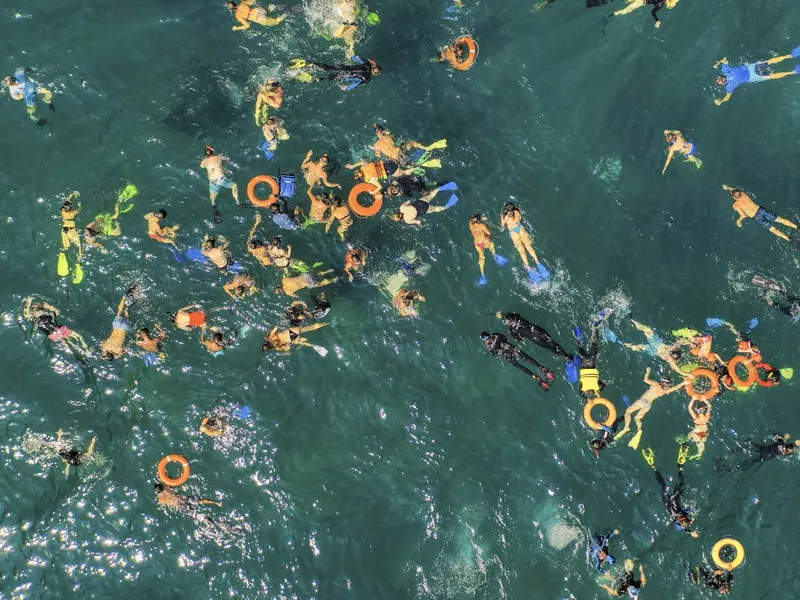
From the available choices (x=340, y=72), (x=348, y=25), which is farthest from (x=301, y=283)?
(x=348, y=25)

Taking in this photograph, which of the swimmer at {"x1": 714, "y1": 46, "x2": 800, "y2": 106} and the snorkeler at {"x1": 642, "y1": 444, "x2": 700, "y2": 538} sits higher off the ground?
the swimmer at {"x1": 714, "y1": 46, "x2": 800, "y2": 106}

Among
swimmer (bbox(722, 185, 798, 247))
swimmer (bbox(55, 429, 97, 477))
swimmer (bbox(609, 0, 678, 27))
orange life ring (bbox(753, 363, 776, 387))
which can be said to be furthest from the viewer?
swimmer (bbox(609, 0, 678, 27))

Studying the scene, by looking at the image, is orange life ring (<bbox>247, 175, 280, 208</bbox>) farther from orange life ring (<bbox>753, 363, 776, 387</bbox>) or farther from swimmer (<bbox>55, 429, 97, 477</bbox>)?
orange life ring (<bbox>753, 363, 776, 387</bbox>)

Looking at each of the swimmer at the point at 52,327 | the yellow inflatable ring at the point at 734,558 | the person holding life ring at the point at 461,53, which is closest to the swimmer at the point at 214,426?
the swimmer at the point at 52,327

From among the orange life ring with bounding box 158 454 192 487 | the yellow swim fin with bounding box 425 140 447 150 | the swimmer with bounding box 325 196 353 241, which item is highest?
the yellow swim fin with bounding box 425 140 447 150

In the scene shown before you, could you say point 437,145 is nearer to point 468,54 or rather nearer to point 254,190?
Result: point 468,54

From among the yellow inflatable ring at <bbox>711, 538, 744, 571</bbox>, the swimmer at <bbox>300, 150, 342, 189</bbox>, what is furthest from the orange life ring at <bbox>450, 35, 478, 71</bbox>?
the yellow inflatable ring at <bbox>711, 538, 744, 571</bbox>

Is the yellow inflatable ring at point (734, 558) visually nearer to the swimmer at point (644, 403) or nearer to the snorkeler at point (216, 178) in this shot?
the swimmer at point (644, 403)

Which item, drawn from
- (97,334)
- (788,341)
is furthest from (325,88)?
(788,341)
